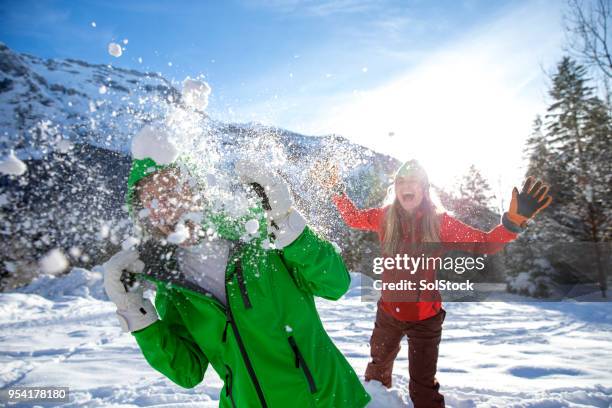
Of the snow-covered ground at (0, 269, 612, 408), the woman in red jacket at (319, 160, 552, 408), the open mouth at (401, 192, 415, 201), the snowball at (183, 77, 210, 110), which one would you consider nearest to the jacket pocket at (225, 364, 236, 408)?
the snow-covered ground at (0, 269, 612, 408)

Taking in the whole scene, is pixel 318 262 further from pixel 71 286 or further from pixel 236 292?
pixel 71 286

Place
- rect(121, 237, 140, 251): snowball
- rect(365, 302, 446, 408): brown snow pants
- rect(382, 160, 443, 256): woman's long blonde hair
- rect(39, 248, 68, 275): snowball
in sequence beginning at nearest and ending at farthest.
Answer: rect(121, 237, 140, 251): snowball
rect(365, 302, 446, 408): brown snow pants
rect(382, 160, 443, 256): woman's long blonde hair
rect(39, 248, 68, 275): snowball

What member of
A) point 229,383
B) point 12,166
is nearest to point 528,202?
point 229,383

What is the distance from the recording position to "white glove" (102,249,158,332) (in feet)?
5.80

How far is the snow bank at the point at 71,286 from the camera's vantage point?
1020 cm

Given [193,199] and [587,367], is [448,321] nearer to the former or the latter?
[587,367]

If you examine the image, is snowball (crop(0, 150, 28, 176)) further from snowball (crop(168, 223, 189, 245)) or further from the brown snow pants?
the brown snow pants

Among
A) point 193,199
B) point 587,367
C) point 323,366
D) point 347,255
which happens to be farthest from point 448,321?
point 347,255

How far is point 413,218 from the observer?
11.0 feet

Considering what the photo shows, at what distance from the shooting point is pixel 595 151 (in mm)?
15555

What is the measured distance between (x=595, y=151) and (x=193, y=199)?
747 inches

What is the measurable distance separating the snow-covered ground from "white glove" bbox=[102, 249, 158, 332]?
1569mm

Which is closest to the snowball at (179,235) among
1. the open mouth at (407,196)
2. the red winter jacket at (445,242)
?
the red winter jacket at (445,242)

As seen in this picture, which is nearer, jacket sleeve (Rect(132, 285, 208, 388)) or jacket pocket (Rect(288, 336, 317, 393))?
jacket pocket (Rect(288, 336, 317, 393))
